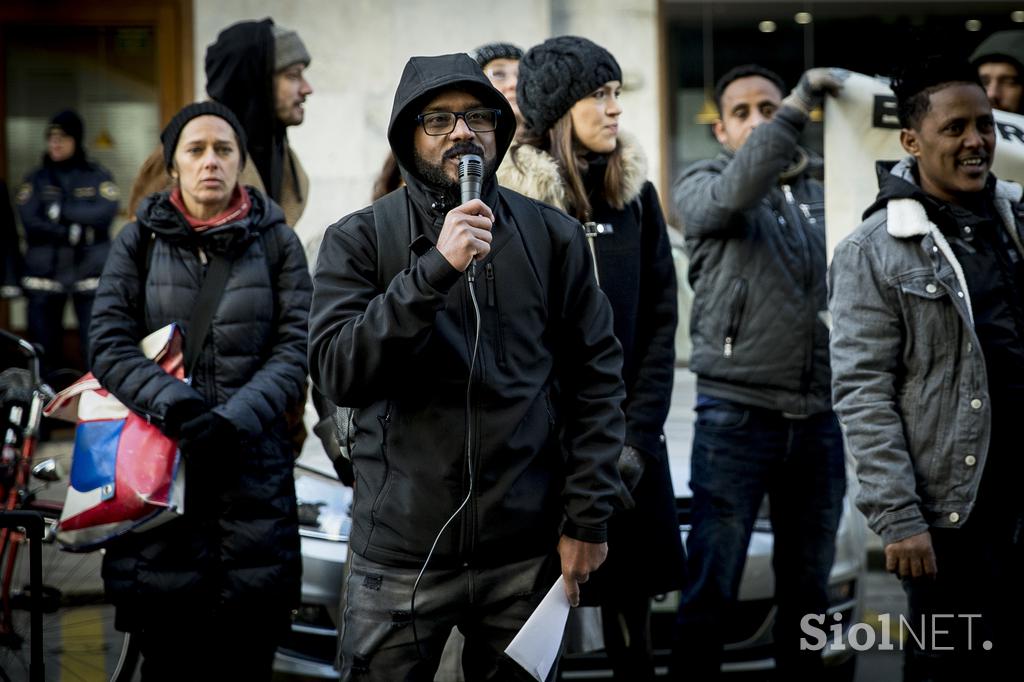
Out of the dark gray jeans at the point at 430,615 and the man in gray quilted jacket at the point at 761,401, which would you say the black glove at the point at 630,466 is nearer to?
the man in gray quilted jacket at the point at 761,401

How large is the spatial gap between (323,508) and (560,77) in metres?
2.07

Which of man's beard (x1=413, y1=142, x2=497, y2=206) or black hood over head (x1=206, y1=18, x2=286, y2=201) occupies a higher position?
black hood over head (x1=206, y1=18, x2=286, y2=201)

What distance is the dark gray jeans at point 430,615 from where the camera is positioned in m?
3.43

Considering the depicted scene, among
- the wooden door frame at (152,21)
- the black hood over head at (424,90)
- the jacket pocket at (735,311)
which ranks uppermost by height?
the wooden door frame at (152,21)

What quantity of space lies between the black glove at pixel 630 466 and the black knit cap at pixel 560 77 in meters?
1.08

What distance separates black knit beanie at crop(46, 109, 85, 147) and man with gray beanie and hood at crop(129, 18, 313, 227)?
5.34 metres

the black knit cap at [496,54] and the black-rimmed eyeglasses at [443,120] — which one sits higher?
the black knit cap at [496,54]

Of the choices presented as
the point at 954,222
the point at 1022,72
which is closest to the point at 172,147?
the point at 954,222

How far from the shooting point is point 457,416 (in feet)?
11.1

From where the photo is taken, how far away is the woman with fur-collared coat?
4.54 m

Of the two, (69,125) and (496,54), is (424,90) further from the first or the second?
(69,125)

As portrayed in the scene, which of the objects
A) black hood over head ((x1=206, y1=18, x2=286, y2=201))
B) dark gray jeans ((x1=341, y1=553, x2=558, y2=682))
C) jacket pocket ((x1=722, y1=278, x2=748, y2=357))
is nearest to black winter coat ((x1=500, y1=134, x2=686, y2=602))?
jacket pocket ((x1=722, y1=278, x2=748, y2=357))

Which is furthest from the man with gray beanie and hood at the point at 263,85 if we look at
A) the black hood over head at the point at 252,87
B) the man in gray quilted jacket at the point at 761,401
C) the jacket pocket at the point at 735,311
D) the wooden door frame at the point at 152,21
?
the wooden door frame at the point at 152,21

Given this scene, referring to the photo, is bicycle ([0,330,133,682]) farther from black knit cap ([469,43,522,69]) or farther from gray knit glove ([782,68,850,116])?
gray knit glove ([782,68,850,116])
